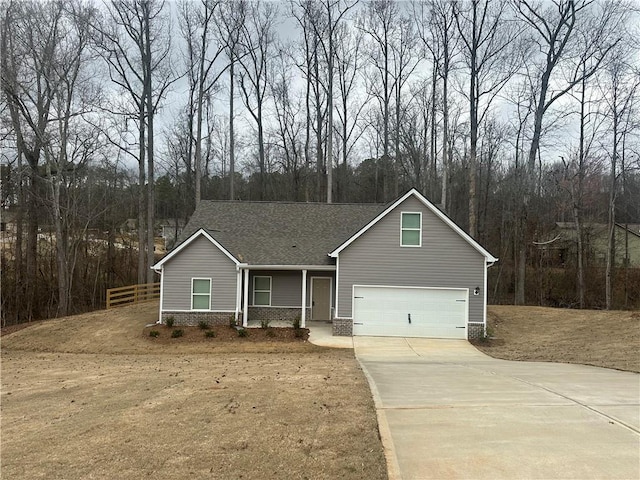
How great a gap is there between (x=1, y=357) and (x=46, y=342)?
1.89 metres

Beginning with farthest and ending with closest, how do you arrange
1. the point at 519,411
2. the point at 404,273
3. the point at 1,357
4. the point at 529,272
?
the point at 529,272 < the point at 404,273 < the point at 1,357 < the point at 519,411

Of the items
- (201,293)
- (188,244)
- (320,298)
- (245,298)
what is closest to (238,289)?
(245,298)

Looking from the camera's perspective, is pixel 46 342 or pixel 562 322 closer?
pixel 46 342

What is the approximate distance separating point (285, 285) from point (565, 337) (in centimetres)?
1104

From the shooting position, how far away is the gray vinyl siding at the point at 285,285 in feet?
65.9

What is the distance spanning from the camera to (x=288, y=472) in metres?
4.58

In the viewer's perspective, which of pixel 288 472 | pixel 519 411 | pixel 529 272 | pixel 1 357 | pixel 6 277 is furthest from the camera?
pixel 529 272

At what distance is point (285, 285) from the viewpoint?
66.1 feet

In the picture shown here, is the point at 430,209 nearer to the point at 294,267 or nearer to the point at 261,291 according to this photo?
the point at 294,267

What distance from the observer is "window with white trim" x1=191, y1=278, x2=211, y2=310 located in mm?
18484

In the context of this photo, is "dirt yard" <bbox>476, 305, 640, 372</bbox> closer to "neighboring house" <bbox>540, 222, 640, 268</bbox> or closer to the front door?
the front door

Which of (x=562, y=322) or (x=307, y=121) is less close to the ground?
(x=307, y=121)

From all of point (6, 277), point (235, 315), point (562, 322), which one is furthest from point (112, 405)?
point (6, 277)

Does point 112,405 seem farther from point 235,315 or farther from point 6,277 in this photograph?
point 6,277
